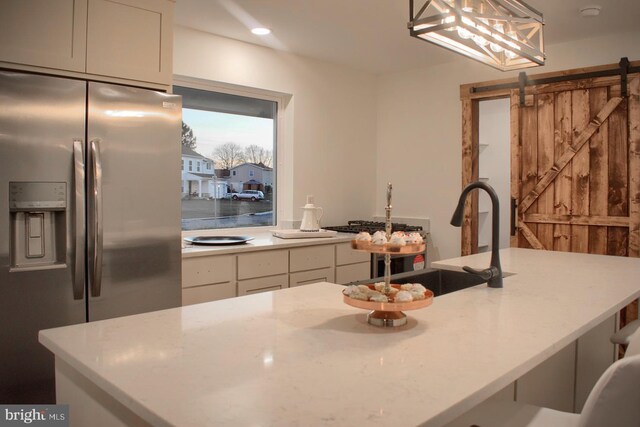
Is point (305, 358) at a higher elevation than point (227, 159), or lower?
lower

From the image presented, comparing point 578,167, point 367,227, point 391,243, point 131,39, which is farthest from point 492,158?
point 391,243

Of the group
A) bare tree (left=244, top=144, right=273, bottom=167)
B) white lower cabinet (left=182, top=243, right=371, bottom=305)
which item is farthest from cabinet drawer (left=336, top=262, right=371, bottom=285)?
bare tree (left=244, top=144, right=273, bottom=167)

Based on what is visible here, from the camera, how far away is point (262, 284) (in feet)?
10.9

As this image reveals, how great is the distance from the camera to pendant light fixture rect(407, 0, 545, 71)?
1658 mm

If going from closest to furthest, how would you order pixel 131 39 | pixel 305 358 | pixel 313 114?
pixel 305 358 < pixel 131 39 < pixel 313 114

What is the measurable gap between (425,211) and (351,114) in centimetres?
117

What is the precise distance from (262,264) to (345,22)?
1753mm

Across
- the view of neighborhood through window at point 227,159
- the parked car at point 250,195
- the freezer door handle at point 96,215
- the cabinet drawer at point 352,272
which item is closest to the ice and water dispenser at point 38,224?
the freezer door handle at point 96,215

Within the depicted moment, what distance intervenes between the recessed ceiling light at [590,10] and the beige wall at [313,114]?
2104 millimetres

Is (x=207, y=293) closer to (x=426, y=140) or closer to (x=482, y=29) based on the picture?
(x=482, y=29)

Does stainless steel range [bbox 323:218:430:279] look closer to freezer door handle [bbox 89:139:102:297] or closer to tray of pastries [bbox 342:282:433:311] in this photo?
freezer door handle [bbox 89:139:102:297]

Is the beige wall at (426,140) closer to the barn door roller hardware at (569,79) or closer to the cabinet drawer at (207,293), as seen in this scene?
the barn door roller hardware at (569,79)

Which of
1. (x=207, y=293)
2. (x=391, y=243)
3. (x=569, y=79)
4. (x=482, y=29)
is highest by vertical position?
(x=569, y=79)

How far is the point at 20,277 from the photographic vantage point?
2166mm
